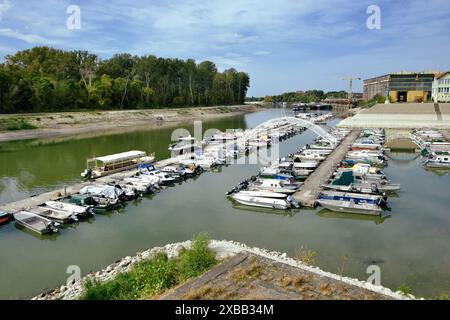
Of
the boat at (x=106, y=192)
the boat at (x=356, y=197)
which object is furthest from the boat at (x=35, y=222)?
the boat at (x=356, y=197)

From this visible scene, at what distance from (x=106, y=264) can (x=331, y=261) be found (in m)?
9.93

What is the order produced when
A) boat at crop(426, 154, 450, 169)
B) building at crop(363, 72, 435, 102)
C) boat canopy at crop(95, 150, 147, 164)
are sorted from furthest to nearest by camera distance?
building at crop(363, 72, 435, 102)
boat at crop(426, 154, 450, 169)
boat canopy at crop(95, 150, 147, 164)

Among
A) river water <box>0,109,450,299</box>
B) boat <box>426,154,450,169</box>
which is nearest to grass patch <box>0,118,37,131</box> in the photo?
river water <box>0,109,450,299</box>

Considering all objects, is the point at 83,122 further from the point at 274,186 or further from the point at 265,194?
the point at 265,194

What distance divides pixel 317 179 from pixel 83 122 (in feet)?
181

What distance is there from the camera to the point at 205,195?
2678 cm

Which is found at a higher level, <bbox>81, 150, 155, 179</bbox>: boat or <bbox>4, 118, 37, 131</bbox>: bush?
<bbox>4, 118, 37, 131</bbox>: bush

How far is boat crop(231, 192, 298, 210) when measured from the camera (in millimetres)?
22969

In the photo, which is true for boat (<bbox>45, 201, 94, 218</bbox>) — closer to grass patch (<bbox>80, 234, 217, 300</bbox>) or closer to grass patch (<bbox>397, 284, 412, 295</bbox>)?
grass patch (<bbox>80, 234, 217, 300</bbox>)

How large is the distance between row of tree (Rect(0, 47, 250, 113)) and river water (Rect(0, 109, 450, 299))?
4864cm

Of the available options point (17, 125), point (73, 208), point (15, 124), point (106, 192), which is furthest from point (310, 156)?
point (15, 124)

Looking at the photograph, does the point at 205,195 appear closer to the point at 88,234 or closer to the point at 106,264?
the point at 88,234

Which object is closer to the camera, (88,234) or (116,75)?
(88,234)
